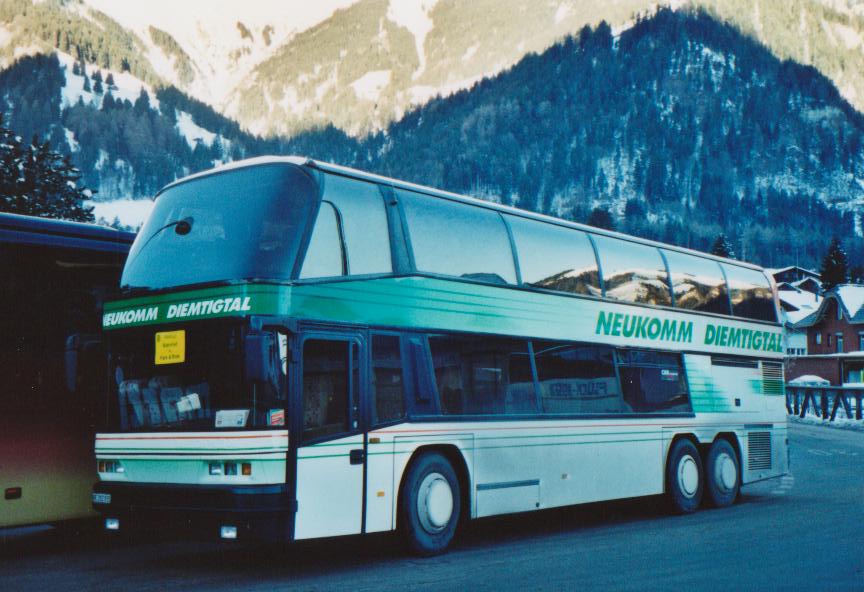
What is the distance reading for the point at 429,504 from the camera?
9.98 metres

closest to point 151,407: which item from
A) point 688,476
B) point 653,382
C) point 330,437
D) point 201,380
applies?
point 201,380

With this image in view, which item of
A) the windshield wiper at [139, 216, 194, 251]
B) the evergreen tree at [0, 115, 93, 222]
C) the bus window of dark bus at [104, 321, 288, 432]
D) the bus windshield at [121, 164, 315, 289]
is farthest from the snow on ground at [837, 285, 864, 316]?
the bus window of dark bus at [104, 321, 288, 432]

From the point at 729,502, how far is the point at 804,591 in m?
7.63

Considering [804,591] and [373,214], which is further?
[373,214]

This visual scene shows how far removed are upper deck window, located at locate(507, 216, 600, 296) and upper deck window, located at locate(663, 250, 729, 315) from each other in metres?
2.22

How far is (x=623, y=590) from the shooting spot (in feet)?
26.4

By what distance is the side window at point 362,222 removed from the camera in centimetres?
959

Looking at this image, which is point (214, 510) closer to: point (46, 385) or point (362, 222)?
point (46, 385)

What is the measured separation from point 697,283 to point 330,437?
8194mm

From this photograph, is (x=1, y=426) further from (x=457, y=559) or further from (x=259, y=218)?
(x=457, y=559)

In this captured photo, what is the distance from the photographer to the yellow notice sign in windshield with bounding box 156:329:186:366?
8938mm

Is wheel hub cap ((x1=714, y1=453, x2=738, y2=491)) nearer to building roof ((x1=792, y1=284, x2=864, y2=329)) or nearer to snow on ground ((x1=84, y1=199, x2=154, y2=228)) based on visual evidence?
building roof ((x1=792, y1=284, x2=864, y2=329))

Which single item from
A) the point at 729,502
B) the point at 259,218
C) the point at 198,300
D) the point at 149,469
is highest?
the point at 259,218

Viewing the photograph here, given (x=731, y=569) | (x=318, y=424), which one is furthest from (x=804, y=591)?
(x=318, y=424)
